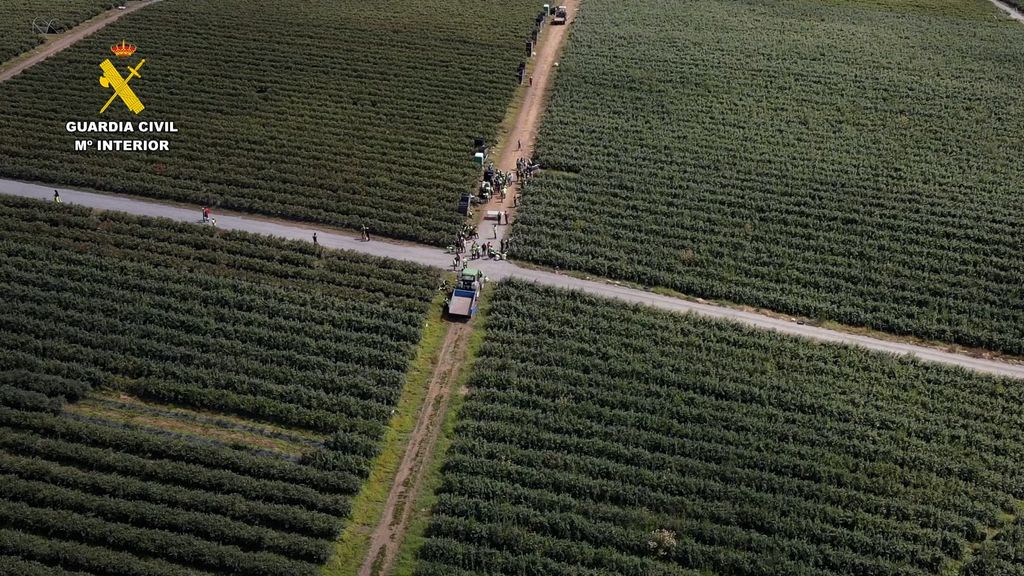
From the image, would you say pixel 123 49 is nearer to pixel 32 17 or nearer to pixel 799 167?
pixel 32 17

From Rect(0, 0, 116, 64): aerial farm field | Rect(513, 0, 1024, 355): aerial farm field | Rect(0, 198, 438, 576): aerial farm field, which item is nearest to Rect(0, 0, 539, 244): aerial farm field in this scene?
Rect(0, 198, 438, 576): aerial farm field

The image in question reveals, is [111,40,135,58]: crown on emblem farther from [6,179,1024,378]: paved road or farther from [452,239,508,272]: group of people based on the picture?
[452,239,508,272]: group of people

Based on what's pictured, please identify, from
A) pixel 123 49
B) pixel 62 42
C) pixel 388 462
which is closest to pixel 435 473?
pixel 388 462

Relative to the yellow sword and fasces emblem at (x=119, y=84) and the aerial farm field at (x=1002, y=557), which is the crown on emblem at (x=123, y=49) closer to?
the yellow sword and fasces emblem at (x=119, y=84)

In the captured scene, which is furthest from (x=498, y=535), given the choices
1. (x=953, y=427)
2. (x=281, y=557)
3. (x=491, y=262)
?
(x=953, y=427)

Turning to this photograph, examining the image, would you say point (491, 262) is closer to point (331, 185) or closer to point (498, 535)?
point (331, 185)

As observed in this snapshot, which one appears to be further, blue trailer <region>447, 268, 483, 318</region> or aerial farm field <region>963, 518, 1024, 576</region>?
blue trailer <region>447, 268, 483, 318</region>

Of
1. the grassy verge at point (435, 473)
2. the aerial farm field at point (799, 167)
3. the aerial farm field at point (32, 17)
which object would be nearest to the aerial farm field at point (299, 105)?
the aerial farm field at point (32, 17)
